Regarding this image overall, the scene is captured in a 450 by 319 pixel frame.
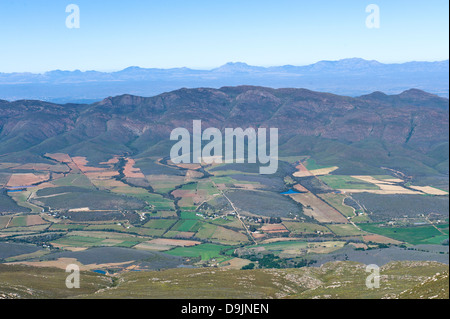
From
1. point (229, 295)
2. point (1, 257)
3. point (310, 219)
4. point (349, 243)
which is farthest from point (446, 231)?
point (1, 257)

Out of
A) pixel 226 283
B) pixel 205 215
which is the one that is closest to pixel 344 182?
pixel 205 215

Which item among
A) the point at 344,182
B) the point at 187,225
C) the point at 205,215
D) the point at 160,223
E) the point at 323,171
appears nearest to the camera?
the point at 187,225

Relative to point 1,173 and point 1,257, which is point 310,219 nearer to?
point 1,257

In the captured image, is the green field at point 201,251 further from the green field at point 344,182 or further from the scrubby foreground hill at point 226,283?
the green field at point 344,182

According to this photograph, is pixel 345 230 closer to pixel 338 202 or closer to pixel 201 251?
pixel 338 202

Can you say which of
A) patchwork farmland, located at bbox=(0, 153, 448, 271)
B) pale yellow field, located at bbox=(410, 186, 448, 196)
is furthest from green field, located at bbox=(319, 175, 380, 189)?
pale yellow field, located at bbox=(410, 186, 448, 196)

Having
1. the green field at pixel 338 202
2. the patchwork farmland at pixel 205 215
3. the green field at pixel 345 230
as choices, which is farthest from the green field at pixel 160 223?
the green field at pixel 338 202

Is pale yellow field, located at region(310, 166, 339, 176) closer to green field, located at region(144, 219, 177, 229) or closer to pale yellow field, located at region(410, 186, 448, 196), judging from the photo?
pale yellow field, located at region(410, 186, 448, 196)

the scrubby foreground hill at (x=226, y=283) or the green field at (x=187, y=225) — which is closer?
the scrubby foreground hill at (x=226, y=283)
